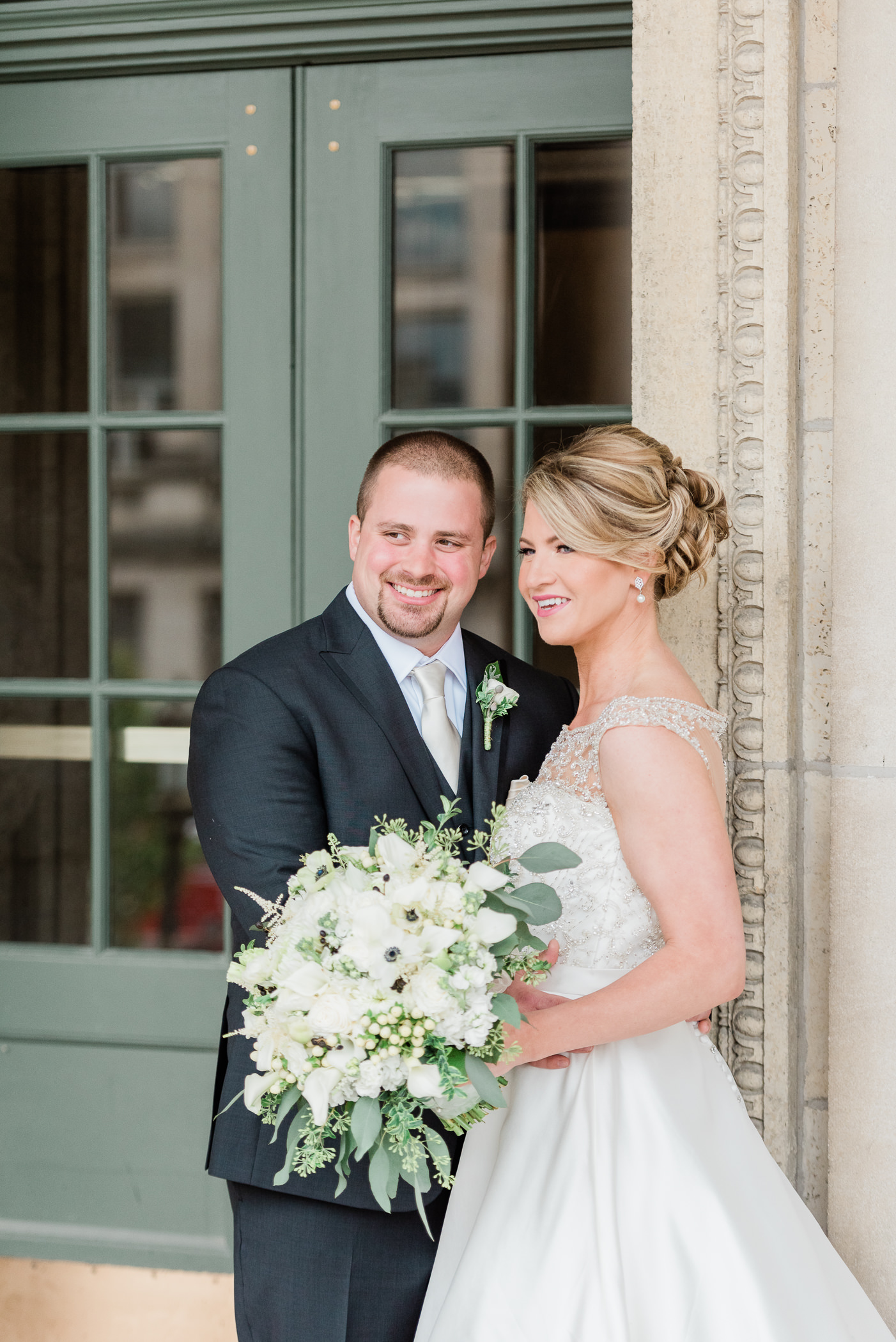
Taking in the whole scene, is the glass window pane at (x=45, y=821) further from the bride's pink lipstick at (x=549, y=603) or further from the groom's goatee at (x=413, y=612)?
the bride's pink lipstick at (x=549, y=603)

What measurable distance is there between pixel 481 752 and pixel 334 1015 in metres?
0.93

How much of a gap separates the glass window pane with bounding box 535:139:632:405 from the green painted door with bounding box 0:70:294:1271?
72 cm

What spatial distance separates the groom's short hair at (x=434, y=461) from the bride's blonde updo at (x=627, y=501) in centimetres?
29

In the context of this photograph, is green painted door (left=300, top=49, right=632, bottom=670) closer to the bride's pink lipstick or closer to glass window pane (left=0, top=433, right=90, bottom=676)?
glass window pane (left=0, top=433, right=90, bottom=676)

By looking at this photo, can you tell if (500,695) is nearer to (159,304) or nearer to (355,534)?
(355,534)

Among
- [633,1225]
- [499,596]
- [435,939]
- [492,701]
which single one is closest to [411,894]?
[435,939]

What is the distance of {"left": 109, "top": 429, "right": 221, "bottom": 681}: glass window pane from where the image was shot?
3.26m

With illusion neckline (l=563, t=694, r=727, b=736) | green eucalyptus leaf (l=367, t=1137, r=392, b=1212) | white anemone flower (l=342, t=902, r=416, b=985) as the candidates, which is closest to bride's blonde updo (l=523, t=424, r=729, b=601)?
illusion neckline (l=563, t=694, r=727, b=736)

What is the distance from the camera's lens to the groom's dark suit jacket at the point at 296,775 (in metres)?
2.06

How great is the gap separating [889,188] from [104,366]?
2.14 meters

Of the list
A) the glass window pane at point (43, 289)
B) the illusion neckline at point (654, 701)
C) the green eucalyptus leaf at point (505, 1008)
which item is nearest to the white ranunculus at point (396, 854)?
the green eucalyptus leaf at point (505, 1008)

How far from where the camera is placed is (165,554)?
3.30 meters

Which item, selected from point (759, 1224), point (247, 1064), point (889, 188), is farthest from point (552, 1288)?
point (889, 188)

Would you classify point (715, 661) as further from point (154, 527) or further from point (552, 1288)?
point (154, 527)
